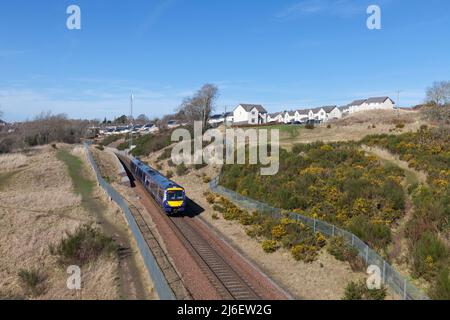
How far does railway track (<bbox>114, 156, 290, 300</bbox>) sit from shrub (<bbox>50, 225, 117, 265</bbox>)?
4.83 metres

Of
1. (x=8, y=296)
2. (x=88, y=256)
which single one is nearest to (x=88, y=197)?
(x=88, y=256)

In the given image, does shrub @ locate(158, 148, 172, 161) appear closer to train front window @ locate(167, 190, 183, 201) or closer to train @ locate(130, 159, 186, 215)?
train @ locate(130, 159, 186, 215)

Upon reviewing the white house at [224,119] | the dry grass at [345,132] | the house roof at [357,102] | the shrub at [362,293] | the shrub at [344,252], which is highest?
the house roof at [357,102]

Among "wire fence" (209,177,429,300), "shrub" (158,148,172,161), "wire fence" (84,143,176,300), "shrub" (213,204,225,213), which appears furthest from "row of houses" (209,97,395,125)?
"wire fence" (84,143,176,300)

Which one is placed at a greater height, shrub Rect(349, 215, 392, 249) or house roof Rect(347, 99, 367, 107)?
house roof Rect(347, 99, 367, 107)

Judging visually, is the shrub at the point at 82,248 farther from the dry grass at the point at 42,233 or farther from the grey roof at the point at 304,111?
the grey roof at the point at 304,111

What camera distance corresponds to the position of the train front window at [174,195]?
31391 millimetres

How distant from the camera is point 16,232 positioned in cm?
2648

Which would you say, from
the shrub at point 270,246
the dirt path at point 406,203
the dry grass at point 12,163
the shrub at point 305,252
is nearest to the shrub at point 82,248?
the shrub at point 270,246

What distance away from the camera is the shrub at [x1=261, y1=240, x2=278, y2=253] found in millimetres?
23859

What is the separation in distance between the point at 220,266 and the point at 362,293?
7634mm

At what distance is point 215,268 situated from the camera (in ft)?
68.5

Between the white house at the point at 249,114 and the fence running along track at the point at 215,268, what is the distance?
10199 centimetres

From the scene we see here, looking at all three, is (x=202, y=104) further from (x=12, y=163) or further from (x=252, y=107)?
(x=12, y=163)
